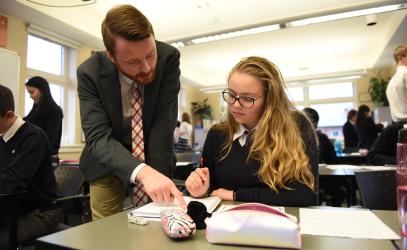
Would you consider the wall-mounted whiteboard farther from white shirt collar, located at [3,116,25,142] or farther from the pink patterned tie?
the pink patterned tie

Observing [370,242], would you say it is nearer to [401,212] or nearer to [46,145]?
[401,212]

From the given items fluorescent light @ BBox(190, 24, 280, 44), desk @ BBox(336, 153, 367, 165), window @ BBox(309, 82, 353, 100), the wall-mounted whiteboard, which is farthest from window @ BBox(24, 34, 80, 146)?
window @ BBox(309, 82, 353, 100)

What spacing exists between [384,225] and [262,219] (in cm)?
36

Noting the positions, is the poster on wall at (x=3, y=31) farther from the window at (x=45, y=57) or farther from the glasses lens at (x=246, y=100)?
the glasses lens at (x=246, y=100)

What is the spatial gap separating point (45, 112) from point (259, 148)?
2.64 m

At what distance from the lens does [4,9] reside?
3.89 metres

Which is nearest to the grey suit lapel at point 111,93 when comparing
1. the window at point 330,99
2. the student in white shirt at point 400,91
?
the student in white shirt at point 400,91

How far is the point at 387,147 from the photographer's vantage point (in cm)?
265

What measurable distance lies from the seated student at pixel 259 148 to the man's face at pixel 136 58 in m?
0.33

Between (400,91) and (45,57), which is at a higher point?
(45,57)

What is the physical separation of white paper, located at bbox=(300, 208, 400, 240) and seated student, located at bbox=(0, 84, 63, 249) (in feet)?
4.22

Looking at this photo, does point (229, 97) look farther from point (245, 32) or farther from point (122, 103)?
point (245, 32)

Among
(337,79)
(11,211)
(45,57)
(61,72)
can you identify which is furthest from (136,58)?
(337,79)

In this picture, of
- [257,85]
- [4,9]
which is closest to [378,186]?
[257,85]
